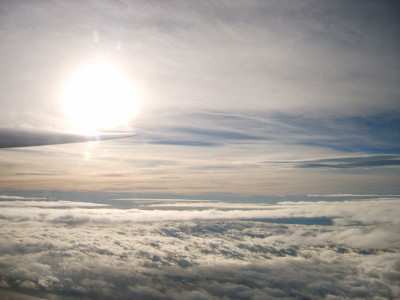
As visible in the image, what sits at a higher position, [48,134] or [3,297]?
[48,134]

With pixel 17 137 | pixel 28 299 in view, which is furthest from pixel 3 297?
pixel 17 137

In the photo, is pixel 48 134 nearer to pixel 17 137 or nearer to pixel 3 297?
pixel 17 137

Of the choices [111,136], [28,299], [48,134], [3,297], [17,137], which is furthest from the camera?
[28,299]

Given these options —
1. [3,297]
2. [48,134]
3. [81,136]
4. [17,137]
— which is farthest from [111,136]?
[3,297]

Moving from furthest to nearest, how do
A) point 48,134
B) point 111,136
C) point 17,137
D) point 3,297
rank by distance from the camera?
point 3,297
point 111,136
point 48,134
point 17,137

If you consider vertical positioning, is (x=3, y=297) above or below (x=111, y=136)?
below

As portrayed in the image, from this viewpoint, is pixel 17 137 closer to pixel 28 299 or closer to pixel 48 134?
pixel 48 134

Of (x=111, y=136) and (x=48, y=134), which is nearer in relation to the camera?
(x=48, y=134)
